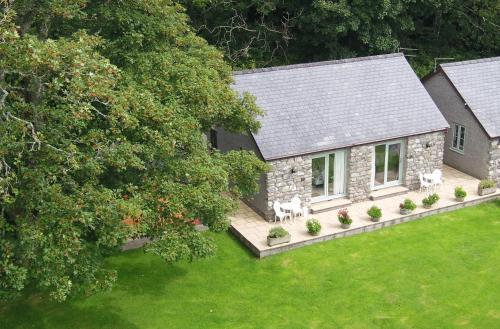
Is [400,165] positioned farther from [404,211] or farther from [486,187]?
[486,187]

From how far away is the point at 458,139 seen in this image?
28.4 metres

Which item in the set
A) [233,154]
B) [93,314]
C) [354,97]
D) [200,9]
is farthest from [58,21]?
[200,9]

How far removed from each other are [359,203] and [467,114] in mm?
6785

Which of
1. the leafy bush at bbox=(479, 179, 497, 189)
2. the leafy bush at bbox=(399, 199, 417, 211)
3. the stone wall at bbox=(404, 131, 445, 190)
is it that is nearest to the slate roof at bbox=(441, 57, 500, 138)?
the leafy bush at bbox=(479, 179, 497, 189)

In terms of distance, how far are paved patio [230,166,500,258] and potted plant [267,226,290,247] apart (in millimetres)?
161

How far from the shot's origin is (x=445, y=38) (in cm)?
4338

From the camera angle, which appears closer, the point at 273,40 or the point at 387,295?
the point at 387,295

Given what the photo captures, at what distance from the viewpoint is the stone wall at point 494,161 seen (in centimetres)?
2644

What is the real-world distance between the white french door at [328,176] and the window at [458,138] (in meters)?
6.92

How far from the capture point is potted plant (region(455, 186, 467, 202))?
25141mm

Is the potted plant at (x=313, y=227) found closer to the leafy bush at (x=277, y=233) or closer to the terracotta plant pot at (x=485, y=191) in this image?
the leafy bush at (x=277, y=233)

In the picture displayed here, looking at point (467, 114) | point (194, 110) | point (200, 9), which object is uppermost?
point (200, 9)

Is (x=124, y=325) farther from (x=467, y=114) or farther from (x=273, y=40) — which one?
(x=273, y=40)

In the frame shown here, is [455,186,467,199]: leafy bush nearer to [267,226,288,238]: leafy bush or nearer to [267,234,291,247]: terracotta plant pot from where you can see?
[267,234,291,247]: terracotta plant pot
